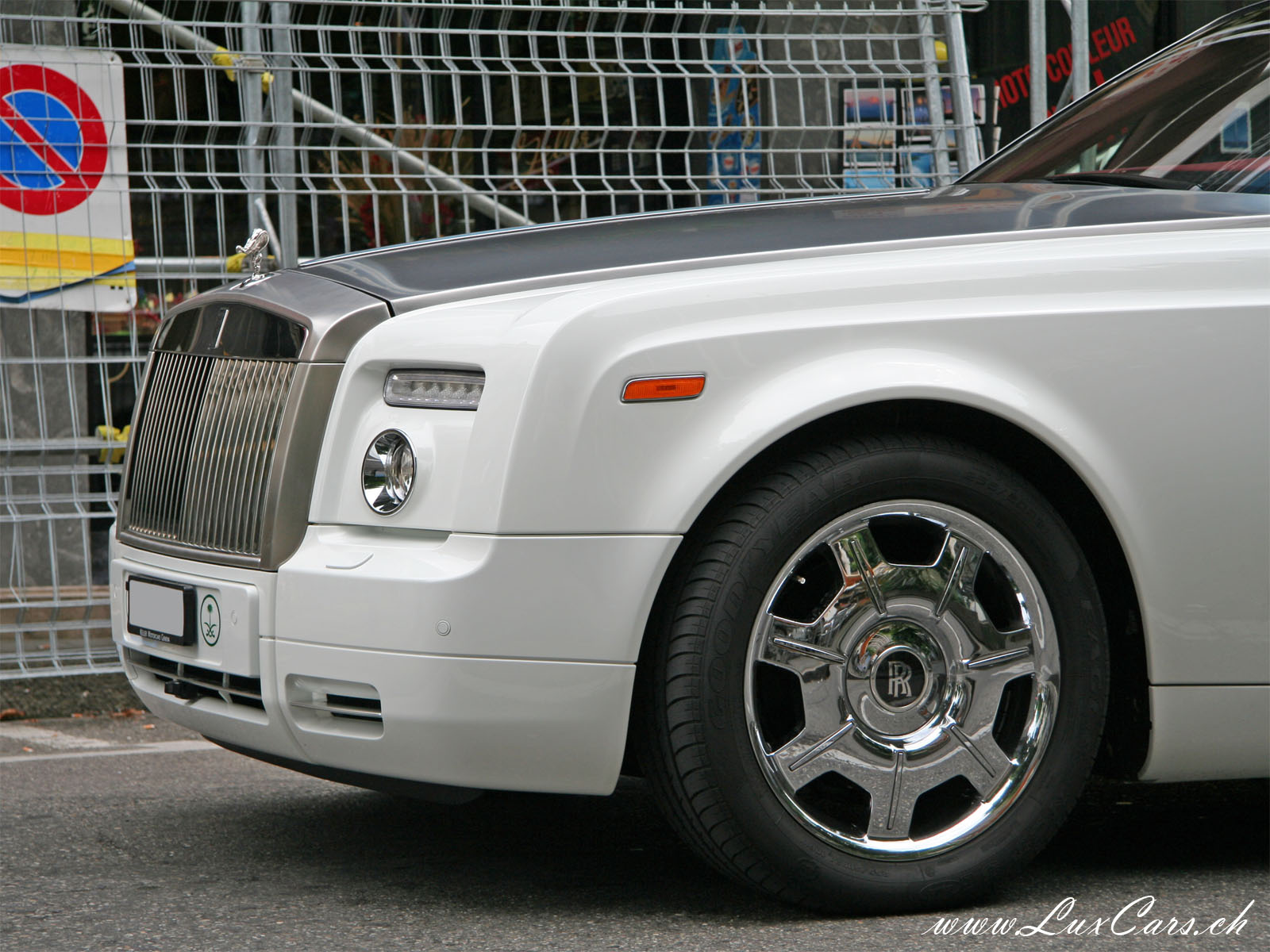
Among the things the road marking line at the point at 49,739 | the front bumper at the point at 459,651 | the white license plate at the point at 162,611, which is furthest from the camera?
the road marking line at the point at 49,739

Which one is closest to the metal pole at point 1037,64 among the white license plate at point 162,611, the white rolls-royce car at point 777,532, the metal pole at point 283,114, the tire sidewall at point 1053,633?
the metal pole at point 283,114

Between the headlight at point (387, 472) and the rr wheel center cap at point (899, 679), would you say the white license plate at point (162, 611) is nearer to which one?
the headlight at point (387, 472)

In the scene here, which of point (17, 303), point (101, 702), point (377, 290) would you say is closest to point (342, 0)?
point (17, 303)

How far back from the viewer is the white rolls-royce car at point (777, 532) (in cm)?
286

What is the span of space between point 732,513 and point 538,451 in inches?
14.1

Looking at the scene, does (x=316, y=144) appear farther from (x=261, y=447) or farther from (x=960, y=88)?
(x=261, y=447)

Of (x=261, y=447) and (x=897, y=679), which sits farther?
(x=261, y=447)

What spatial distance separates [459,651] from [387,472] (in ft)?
1.13

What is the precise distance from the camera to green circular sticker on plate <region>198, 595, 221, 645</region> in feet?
10.2

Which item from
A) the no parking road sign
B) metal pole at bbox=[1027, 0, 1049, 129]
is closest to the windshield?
metal pole at bbox=[1027, 0, 1049, 129]

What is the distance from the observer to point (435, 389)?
2947mm

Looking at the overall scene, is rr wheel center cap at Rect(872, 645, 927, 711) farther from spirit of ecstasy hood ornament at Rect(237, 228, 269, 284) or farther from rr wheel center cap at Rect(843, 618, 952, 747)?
spirit of ecstasy hood ornament at Rect(237, 228, 269, 284)

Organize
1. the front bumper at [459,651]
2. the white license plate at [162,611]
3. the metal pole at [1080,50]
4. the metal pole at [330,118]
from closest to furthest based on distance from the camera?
the front bumper at [459,651], the white license plate at [162,611], the metal pole at [330,118], the metal pole at [1080,50]

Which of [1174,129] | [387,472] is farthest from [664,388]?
[1174,129]
